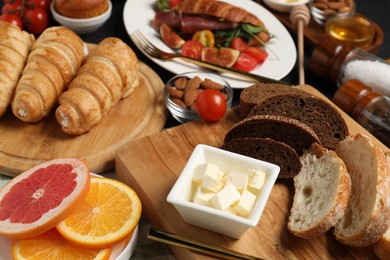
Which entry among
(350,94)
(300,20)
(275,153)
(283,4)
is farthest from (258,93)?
(283,4)

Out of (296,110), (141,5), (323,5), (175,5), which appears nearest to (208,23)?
(175,5)

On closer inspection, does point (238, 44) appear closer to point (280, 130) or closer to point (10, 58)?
point (280, 130)

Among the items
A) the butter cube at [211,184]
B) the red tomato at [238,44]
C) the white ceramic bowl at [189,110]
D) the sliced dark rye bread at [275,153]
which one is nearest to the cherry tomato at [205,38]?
the red tomato at [238,44]

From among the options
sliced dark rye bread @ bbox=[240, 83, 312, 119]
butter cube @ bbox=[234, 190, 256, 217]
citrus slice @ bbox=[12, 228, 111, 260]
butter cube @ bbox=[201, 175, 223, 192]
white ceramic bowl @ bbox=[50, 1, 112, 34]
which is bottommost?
white ceramic bowl @ bbox=[50, 1, 112, 34]

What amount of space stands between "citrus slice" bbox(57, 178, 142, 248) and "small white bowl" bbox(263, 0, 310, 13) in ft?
8.30

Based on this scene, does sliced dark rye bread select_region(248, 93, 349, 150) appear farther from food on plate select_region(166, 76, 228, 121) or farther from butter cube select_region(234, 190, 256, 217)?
butter cube select_region(234, 190, 256, 217)

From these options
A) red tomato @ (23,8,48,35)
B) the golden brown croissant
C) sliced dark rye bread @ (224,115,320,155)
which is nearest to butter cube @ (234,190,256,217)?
sliced dark rye bread @ (224,115,320,155)

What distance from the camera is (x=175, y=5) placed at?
4137 millimetres

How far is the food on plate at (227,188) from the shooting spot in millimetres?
2385

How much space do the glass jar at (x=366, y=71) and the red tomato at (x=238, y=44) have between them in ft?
2.38

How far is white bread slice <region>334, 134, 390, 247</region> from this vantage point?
246 cm

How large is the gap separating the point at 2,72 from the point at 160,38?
4.16 feet

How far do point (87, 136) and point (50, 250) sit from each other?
0.95 metres

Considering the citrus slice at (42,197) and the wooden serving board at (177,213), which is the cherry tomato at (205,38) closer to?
the wooden serving board at (177,213)
